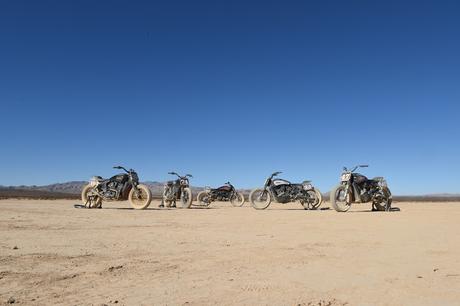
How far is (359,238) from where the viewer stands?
8141 millimetres

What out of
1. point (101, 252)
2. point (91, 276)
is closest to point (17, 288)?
point (91, 276)

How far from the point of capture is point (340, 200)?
749 inches

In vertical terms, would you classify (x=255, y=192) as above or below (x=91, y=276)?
above

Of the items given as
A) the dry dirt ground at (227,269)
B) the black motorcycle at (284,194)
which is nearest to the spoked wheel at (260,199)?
the black motorcycle at (284,194)

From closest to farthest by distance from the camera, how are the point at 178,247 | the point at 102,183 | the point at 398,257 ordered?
the point at 398,257 < the point at 178,247 < the point at 102,183

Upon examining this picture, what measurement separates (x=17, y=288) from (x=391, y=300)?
3.40m

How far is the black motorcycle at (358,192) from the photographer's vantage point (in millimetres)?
19000

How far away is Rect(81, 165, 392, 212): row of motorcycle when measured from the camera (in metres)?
19.3

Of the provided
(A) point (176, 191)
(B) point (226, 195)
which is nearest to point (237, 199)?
(B) point (226, 195)

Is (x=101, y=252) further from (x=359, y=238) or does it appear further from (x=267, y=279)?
(x=359, y=238)

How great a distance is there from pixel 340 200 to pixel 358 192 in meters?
0.89

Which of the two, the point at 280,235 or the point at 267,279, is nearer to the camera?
the point at 267,279

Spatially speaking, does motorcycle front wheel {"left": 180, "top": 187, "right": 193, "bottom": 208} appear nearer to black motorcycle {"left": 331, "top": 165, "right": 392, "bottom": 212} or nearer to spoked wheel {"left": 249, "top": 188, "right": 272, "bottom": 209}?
spoked wheel {"left": 249, "top": 188, "right": 272, "bottom": 209}

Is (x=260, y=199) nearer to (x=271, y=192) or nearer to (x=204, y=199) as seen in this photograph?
(x=271, y=192)
